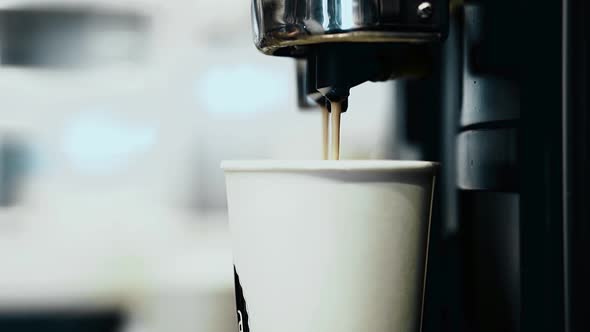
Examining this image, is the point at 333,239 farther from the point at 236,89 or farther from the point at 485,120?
the point at 236,89

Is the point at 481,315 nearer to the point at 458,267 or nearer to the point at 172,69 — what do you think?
the point at 458,267

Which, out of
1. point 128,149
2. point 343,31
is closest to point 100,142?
point 128,149

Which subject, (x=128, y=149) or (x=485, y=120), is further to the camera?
(x=128, y=149)

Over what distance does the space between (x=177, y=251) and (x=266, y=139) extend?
160 mm

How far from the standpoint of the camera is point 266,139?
76 cm

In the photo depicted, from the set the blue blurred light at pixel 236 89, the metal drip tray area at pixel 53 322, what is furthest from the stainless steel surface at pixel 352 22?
the metal drip tray area at pixel 53 322

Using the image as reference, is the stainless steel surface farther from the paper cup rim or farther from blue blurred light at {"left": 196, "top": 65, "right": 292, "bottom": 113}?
blue blurred light at {"left": 196, "top": 65, "right": 292, "bottom": 113}

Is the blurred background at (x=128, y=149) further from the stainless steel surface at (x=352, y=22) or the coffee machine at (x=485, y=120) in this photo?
the stainless steel surface at (x=352, y=22)

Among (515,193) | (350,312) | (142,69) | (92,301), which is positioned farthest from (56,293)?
(515,193)

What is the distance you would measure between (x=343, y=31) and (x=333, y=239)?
16cm

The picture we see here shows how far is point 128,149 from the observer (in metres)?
0.75

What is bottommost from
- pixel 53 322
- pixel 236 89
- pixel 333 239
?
pixel 53 322

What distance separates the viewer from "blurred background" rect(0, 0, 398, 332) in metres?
0.74

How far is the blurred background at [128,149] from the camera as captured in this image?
74cm
